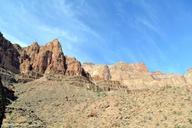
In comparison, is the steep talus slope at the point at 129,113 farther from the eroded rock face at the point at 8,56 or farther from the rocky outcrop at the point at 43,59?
the rocky outcrop at the point at 43,59

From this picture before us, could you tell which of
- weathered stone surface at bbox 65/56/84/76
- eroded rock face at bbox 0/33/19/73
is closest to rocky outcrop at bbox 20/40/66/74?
weathered stone surface at bbox 65/56/84/76

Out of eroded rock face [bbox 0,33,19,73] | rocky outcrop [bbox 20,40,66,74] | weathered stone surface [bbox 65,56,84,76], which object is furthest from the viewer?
weathered stone surface [bbox 65,56,84,76]

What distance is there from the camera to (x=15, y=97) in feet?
330

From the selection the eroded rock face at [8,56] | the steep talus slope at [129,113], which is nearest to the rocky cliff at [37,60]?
the eroded rock face at [8,56]

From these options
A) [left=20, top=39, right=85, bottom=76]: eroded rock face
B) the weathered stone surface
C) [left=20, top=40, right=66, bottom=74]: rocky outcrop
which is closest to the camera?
[left=20, top=40, right=66, bottom=74]: rocky outcrop

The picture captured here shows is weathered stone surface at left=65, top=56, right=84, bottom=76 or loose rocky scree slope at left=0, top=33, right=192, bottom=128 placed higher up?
weathered stone surface at left=65, top=56, right=84, bottom=76

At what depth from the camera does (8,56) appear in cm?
13950

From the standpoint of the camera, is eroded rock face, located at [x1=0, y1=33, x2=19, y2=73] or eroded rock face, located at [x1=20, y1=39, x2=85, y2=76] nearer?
eroded rock face, located at [x1=0, y1=33, x2=19, y2=73]

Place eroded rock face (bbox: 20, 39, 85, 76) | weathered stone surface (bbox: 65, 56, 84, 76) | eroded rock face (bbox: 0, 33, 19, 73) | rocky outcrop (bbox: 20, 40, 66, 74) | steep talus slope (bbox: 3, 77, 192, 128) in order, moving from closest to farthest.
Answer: steep talus slope (bbox: 3, 77, 192, 128) < eroded rock face (bbox: 0, 33, 19, 73) < rocky outcrop (bbox: 20, 40, 66, 74) < eroded rock face (bbox: 20, 39, 85, 76) < weathered stone surface (bbox: 65, 56, 84, 76)

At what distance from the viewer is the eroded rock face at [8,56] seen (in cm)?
13400

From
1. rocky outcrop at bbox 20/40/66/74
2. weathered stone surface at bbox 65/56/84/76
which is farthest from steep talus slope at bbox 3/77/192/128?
weathered stone surface at bbox 65/56/84/76

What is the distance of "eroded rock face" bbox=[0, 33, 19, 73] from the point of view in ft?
440

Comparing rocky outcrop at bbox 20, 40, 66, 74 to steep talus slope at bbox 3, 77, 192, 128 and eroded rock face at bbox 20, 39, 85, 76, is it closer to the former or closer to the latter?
eroded rock face at bbox 20, 39, 85, 76

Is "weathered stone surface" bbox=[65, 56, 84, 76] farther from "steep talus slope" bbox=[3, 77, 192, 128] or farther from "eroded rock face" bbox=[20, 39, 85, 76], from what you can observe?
"steep talus slope" bbox=[3, 77, 192, 128]
